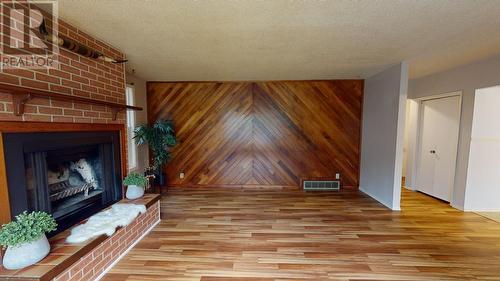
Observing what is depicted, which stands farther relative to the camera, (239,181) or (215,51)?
(239,181)

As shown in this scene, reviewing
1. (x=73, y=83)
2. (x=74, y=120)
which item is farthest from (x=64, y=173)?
(x=73, y=83)

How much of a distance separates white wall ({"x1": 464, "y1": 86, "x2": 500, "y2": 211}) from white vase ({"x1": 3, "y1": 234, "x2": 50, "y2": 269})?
17.6ft

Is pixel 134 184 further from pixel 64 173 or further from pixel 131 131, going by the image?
pixel 131 131

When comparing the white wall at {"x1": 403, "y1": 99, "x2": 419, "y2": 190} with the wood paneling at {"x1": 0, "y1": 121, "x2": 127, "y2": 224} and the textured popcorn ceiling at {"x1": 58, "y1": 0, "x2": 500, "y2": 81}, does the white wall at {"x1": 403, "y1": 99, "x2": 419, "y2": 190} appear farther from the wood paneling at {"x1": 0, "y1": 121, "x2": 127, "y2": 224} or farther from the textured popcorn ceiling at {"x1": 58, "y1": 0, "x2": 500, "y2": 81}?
the wood paneling at {"x1": 0, "y1": 121, "x2": 127, "y2": 224}

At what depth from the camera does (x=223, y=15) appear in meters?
1.93

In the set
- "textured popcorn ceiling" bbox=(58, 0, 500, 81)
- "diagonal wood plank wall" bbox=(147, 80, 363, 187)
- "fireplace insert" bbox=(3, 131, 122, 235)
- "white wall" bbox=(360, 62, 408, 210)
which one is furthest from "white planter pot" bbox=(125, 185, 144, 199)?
"white wall" bbox=(360, 62, 408, 210)

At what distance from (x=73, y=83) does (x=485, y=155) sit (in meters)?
5.72

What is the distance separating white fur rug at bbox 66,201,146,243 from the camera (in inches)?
72.9

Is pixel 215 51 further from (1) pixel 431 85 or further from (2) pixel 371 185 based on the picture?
(1) pixel 431 85

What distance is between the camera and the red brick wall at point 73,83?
1.65 meters

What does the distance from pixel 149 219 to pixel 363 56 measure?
374 centimetres

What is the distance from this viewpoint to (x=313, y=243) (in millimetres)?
2480

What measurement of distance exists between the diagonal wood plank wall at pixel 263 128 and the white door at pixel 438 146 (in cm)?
127

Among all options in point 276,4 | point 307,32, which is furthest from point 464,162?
point 276,4
